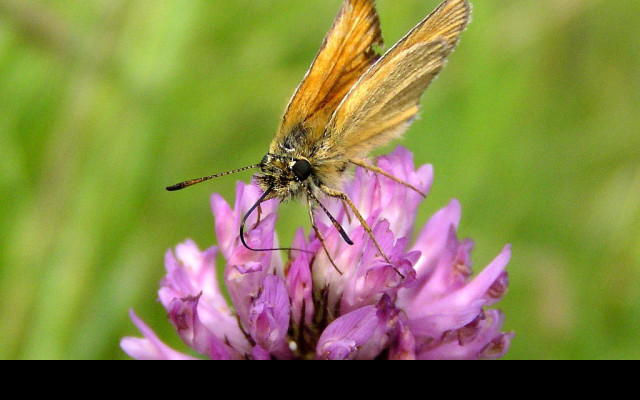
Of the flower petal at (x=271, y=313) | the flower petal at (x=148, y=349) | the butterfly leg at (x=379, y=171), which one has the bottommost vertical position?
the flower petal at (x=271, y=313)

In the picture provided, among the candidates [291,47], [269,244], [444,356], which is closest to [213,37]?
[291,47]

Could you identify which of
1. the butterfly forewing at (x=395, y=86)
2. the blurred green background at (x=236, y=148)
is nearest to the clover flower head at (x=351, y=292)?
the butterfly forewing at (x=395, y=86)

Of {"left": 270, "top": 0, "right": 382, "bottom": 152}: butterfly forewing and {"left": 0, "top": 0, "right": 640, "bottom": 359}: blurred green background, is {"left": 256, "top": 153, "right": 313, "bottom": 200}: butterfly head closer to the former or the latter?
{"left": 270, "top": 0, "right": 382, "bottom": 152}: butterfly forewing

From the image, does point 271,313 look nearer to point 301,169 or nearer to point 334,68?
point 301,169

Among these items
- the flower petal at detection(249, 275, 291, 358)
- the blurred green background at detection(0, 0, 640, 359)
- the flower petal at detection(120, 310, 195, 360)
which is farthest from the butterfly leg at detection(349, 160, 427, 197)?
the blurred green background at detection(0, 0, 640, 359)

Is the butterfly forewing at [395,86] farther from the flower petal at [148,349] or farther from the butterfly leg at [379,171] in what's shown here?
the flower petal at [148,349]
